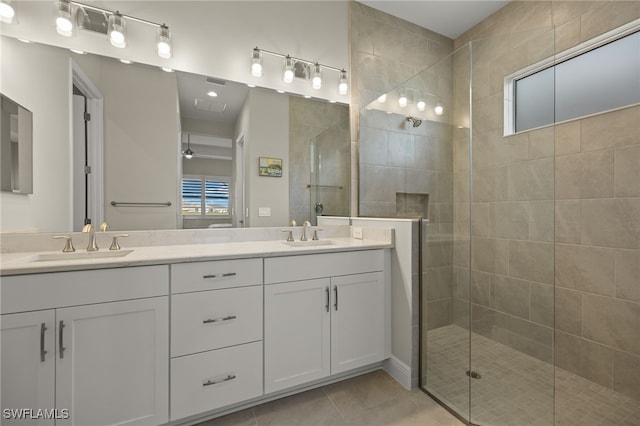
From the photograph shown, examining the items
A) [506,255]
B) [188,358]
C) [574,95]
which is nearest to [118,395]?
[188,358]

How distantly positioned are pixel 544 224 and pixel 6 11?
10.1ft

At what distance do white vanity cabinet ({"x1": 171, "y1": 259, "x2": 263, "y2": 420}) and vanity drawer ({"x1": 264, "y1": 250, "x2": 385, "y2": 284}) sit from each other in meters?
0.09

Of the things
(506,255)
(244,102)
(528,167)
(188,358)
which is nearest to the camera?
(188,358)

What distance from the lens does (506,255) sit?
170cm

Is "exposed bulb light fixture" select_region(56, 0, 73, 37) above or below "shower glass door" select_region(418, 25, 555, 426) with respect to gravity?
above

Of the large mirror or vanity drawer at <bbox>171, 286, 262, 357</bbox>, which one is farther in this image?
the large mirror

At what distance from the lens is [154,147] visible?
1724 mm

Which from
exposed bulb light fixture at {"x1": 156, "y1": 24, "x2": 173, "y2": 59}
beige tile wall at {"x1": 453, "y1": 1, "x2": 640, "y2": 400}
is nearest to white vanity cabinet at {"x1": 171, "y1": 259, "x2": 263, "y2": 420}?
beige tile wall at {"x1": 453, "y1": 1, "x2": 640, "y2": 400}

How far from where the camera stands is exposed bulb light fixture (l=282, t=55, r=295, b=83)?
6.92 feet

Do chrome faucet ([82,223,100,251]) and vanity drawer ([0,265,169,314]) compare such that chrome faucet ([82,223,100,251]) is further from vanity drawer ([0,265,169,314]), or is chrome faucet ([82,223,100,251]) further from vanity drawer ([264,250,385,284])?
vanity drawer ([264,250,385,284])

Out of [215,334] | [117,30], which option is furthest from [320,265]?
[117,30]

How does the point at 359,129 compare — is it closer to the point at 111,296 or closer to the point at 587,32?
the point at 587,32

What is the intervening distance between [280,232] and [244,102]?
980mm

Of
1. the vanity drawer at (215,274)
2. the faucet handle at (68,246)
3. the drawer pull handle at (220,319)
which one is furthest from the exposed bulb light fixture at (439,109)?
the faucet handle at (68,246)
